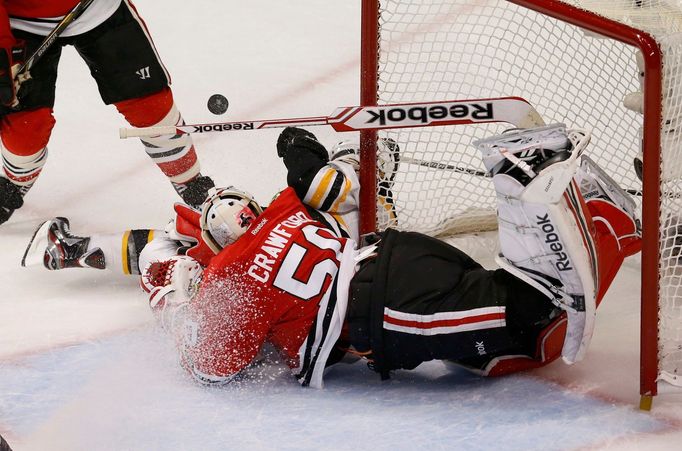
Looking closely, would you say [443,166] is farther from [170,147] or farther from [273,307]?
[170,147]

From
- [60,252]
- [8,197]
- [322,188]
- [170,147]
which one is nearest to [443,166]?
[322,188]

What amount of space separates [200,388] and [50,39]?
1141 millimetres

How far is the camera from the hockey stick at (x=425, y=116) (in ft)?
6.21

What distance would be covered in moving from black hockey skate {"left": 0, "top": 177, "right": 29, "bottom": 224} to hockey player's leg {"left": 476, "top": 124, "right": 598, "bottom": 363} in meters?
1.62

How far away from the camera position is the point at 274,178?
2.96 meters

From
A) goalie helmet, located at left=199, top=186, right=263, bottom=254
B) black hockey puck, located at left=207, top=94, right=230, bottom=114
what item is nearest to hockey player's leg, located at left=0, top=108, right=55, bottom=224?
black hockey puck, located at left=207, top=94, right=230, bottom=114

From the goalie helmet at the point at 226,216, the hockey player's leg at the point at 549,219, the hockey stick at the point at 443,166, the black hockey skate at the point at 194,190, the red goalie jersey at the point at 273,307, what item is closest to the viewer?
Answer: the hockey player's leg at the point at 549,219

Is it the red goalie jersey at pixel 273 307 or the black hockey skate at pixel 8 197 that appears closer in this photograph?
the red goalie jersey at pixel 273 307

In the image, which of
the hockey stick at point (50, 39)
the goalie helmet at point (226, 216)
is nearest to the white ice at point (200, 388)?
the goalie helmet at point (226, 216)

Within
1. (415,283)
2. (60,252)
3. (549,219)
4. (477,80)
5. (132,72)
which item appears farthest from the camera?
(132,72)

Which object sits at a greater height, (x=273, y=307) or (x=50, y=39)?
(x=50, y=39)

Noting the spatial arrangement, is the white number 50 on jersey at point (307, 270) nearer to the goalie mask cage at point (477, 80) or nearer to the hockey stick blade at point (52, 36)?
the goalie mask cage at point (477, 80)

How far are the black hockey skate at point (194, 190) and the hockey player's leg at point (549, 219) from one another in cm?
126

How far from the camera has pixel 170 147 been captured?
9.02ft
